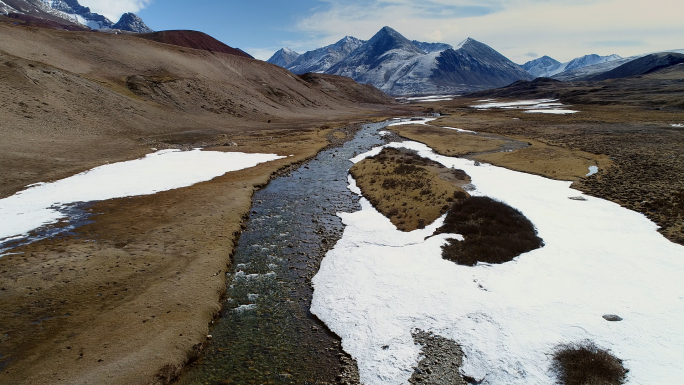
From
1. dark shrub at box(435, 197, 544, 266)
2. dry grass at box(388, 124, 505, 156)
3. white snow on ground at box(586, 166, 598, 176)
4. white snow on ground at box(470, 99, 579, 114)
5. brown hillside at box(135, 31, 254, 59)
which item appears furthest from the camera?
brown hillside at box(135, 31, 254, 59)

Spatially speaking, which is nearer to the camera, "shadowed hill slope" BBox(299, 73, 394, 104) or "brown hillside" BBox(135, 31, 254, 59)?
"brown hillside" BBox(135, 31, 254, 59)

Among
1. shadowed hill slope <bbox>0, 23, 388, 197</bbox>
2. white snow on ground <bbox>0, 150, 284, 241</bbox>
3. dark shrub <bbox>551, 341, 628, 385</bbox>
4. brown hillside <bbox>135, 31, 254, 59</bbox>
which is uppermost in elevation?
brown hillside <bbox>135, 31, 254, 59</bbox>

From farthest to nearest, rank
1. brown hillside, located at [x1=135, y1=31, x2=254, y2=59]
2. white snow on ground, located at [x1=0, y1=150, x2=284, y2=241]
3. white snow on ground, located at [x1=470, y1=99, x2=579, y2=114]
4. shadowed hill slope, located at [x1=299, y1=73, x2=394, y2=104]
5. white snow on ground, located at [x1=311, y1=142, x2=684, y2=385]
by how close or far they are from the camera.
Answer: shadowed hill slope, located at [x1=299, y1=73, x2=394, y2=104] < brown hillside, located at [x1=135, y1=31, x2=254, y2=59] < white snow on ground, located at [x1=470, y1=99, x2=579, y2=114] < white snow on ground, located at [x1=0, y1=150, x2=284, y2=241] < white snow on ground, located at [x1=311, y1=142, x2=684, y2=385]

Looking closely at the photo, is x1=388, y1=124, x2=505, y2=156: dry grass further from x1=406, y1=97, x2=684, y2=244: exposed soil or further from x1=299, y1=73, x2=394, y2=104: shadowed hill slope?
x1=299, y1=73, x2=394, y2=104: shadowed hill slope

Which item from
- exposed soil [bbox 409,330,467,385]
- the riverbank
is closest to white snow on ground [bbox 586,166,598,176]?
exposed soil [bbox 409,330,467,385]

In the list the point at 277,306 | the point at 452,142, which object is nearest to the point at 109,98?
the point at 452,142

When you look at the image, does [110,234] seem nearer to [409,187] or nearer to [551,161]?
[409,187]

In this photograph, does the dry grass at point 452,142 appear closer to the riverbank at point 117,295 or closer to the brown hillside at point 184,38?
the riverbank at point 117,295
